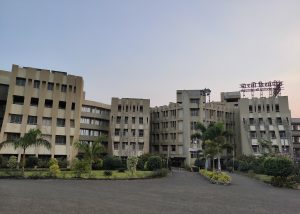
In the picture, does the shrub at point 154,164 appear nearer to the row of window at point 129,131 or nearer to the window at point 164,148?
the row of window at point 129,131

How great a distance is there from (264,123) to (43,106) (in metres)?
55.4

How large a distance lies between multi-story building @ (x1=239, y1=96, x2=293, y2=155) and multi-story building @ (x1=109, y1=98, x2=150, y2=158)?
2643cm

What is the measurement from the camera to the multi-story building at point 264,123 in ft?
237

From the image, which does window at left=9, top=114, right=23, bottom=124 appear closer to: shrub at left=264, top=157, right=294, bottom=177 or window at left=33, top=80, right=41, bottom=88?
window at left=33, top=80, right=41, bottom=88

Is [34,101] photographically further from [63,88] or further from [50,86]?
[63,88]

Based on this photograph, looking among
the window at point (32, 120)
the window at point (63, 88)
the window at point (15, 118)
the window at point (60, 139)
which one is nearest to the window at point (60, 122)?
the window at point (60, 139)

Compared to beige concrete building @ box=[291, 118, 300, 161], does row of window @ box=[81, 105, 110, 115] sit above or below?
above

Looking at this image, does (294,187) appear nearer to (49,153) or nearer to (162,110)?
(49,153)

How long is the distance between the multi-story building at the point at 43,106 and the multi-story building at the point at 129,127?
17247 mm

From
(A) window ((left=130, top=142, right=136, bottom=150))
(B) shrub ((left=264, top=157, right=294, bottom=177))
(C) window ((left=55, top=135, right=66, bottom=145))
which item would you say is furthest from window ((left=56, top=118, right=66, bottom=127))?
(B) shrub ((left=264, top=157, right=294, bottom=177))

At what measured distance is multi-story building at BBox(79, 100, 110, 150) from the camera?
2849 inches

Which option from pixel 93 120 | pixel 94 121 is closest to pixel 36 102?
pixel 93 120

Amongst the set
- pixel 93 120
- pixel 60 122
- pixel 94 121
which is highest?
→ pixel 93 120

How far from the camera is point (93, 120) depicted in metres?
74.5
